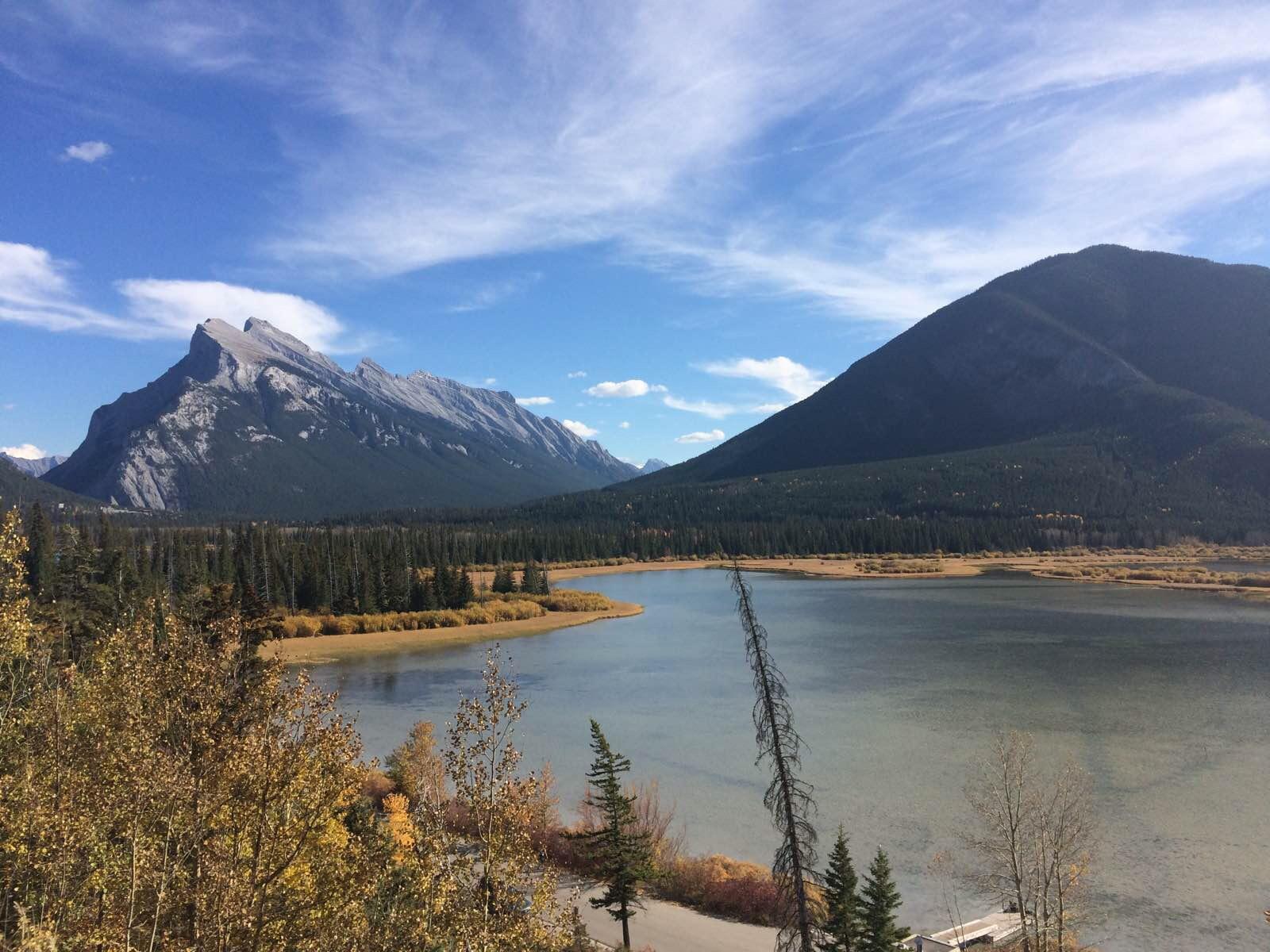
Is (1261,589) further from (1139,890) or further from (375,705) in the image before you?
(375,705)

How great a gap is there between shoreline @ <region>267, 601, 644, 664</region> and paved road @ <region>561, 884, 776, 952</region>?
48401 mm

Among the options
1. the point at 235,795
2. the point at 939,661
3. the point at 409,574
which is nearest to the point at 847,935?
the point at 235,795

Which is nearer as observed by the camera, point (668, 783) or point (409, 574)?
point (668, 783)

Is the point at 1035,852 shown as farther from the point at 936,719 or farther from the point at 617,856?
the point at 936,719

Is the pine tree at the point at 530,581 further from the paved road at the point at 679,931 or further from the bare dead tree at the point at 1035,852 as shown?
the paved road at the point at 679,931

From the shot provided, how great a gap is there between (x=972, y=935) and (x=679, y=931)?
26.6 ft

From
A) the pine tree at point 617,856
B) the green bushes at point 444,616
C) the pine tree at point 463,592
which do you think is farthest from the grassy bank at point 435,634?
the pine tree at point 617,856

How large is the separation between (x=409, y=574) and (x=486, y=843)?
319 ft

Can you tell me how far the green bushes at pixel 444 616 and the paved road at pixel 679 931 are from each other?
59.4m

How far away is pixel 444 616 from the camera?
9206 cm

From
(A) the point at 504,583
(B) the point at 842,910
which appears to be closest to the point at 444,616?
(A) the point at 504,583

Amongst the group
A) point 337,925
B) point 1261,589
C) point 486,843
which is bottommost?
point 1261,589

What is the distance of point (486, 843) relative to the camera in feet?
32.5

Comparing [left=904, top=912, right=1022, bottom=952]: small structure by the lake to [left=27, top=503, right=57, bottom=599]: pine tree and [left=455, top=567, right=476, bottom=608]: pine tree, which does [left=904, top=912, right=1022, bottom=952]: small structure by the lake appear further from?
[left=27, top=503, right=57, bottom=599]: pine tree
